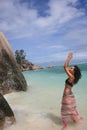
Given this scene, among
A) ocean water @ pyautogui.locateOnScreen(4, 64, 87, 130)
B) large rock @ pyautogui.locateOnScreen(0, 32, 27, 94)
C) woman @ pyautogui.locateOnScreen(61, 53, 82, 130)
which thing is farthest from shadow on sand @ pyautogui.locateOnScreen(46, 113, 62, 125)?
large rock @ pyautogui.locateOnScreen(0, 32, 27, 94)

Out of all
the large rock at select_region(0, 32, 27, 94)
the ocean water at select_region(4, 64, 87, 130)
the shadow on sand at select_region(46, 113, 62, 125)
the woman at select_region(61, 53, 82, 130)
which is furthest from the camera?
the large rock at select_region(0, 32, 27, 94)

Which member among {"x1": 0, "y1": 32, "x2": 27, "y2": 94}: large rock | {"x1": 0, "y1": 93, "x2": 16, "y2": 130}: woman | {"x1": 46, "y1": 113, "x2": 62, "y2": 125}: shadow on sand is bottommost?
{"x1": 46, "y1": 113, "x2": 62, "y2": 125}: shadow on sand

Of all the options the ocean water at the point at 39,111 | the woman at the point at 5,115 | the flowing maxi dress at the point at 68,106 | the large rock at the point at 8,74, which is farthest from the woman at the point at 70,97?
the large rock at the point at 8,74

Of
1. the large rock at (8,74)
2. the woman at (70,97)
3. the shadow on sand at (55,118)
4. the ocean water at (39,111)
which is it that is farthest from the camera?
the large rock at (8,74)

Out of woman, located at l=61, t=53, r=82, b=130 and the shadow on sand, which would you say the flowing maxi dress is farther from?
the shadow on sand

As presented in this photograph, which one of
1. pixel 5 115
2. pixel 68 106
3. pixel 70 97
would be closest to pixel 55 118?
pixel 68 106

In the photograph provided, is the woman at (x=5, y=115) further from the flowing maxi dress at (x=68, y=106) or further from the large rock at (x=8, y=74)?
the large rock at (x=8, y=74)

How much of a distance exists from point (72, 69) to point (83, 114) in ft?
5.08

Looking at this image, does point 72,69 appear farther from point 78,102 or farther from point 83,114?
point 78,102

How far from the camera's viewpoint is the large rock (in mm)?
10977

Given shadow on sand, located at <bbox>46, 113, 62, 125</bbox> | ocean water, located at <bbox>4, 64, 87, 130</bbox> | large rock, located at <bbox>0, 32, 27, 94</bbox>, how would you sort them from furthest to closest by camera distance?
large rock, located at <bbox>0, 32, 27, 94</bbox>, shadow on sand, located at <bbox>46, 113, 62, 125</bbox>, ocean water, located at <bbox>4, 64, 87, 130</bbox>

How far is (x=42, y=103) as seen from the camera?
8555mm

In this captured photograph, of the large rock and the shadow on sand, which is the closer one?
the shadow on sand

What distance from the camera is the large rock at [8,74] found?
1098 centimetres
